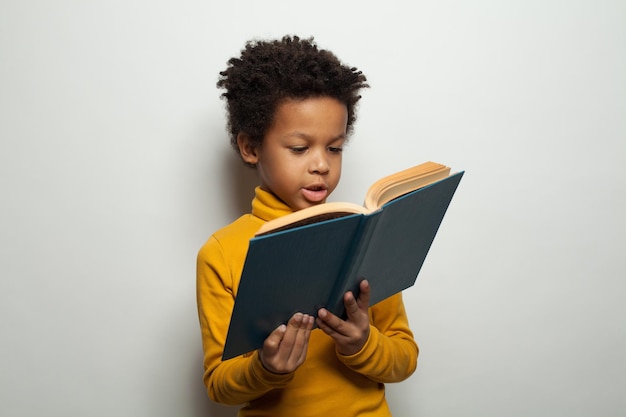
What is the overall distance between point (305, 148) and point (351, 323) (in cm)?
34

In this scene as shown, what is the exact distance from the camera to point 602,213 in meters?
2.10

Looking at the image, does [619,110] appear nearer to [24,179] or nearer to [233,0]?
[233,0]

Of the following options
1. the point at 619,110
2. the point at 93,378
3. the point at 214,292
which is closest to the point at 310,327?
the point at 214,292

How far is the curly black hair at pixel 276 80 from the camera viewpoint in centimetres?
137

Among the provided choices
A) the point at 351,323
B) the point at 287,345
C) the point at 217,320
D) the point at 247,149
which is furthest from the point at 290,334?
the point at 247,149

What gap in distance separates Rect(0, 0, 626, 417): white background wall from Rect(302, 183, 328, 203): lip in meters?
0.49

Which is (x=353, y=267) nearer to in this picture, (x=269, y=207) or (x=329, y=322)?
(x=329, y=322)

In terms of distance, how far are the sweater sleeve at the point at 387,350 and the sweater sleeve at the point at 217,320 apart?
0.59 ft

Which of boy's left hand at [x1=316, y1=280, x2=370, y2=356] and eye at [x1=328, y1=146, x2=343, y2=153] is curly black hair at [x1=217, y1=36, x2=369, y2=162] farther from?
boy's left hand at [x1=316, y1=280, x2=370, y2=356]

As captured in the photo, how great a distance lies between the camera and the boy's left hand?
1192mm

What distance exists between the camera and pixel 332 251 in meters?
1.08

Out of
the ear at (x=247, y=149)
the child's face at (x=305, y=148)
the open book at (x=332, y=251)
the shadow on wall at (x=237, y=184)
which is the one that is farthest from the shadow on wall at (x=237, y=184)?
the open book at (x=332, y=251)

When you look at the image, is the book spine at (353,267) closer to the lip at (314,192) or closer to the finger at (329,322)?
the finger at (329,322)

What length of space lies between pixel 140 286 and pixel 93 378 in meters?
0.27
